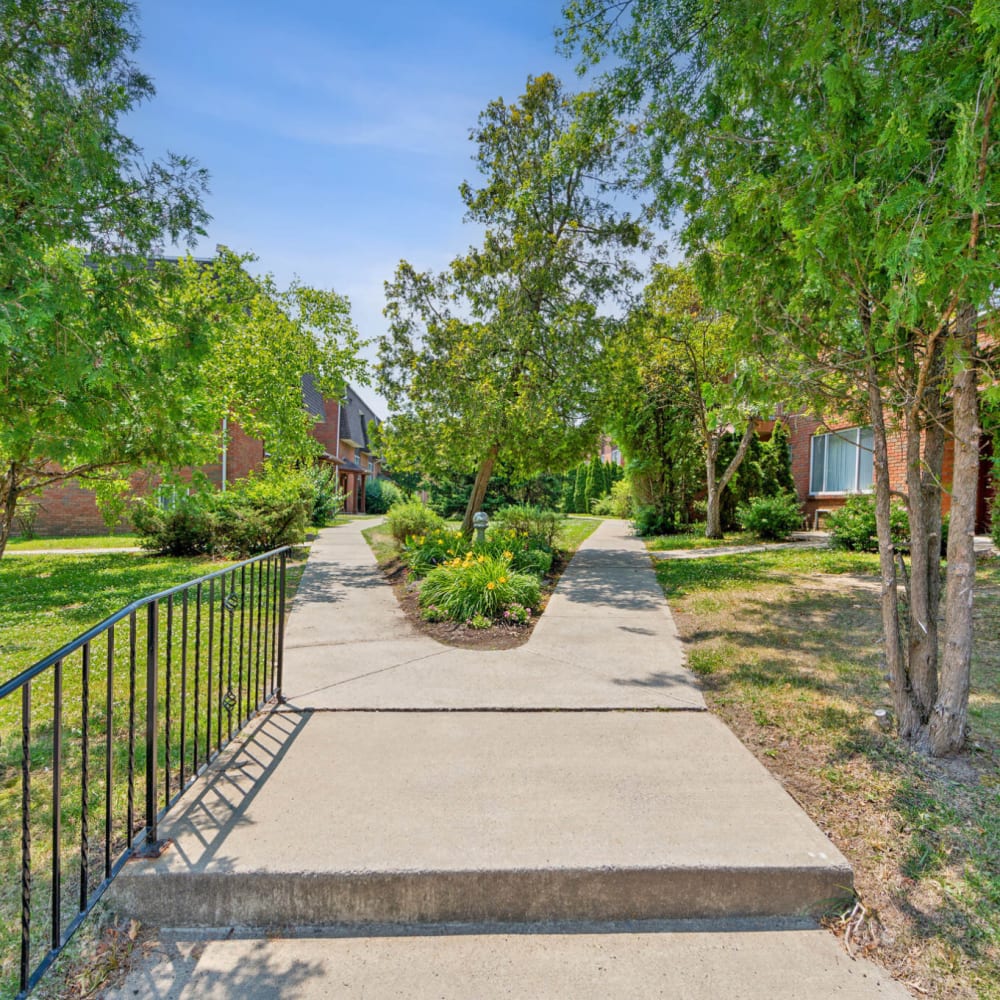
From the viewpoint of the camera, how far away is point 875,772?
9.52 ft

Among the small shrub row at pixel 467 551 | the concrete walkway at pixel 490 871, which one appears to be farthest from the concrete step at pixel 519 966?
the small shrub row at pixel 467 551

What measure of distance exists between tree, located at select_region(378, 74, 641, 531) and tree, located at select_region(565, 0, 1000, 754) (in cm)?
536

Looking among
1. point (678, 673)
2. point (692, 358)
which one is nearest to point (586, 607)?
point (678, 673)

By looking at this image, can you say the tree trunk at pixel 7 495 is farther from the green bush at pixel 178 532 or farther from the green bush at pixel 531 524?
the green bush at pixel 531 524

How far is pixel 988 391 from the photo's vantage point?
2.29 m

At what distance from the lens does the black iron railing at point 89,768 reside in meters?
1.75

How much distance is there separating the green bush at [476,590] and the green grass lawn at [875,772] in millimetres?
1764

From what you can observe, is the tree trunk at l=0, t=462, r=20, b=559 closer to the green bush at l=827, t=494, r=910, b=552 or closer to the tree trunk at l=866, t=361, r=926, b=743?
the tree trunk at l=866, t=361, r=926, b=743

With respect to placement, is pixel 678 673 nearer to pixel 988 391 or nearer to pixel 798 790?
pixel 798 790

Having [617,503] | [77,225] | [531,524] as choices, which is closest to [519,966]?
[77,225]

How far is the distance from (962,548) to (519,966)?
2772 millimetres

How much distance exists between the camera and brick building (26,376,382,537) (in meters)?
12.9

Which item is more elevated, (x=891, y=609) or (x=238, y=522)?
(x=891, y=609)

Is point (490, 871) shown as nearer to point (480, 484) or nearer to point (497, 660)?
point (497, 660)
